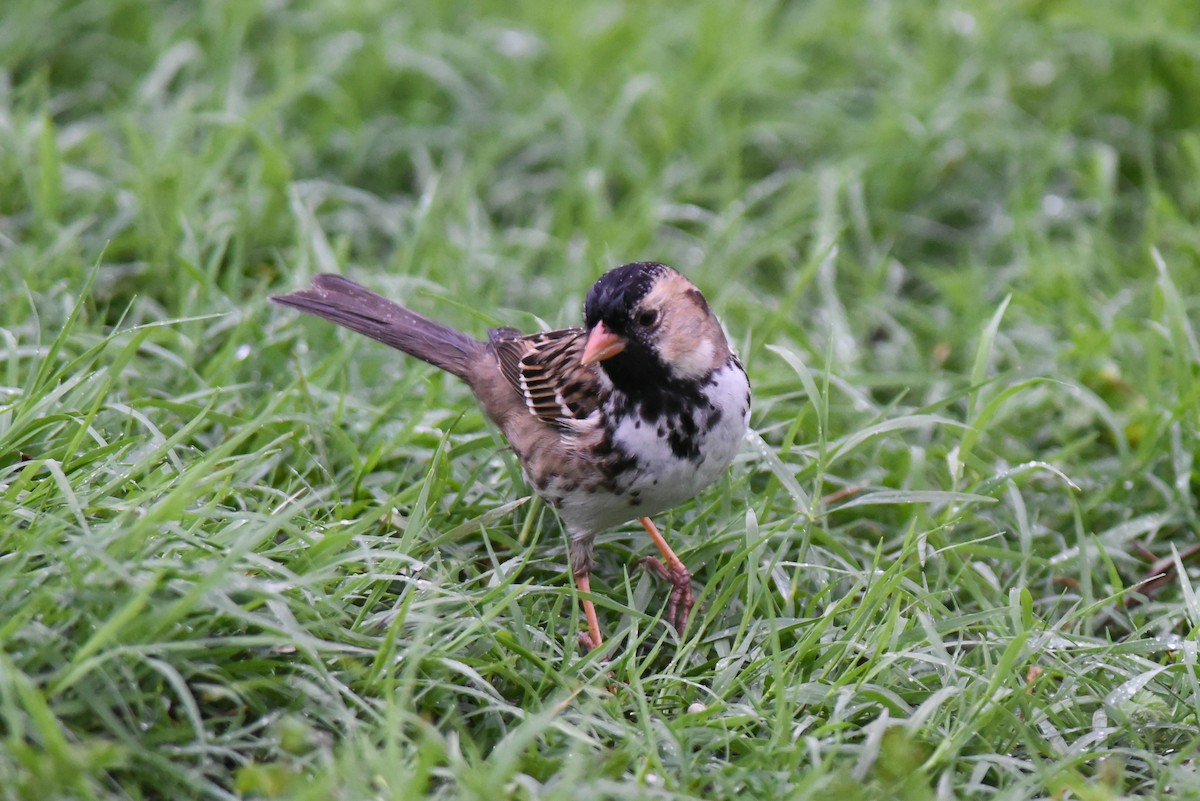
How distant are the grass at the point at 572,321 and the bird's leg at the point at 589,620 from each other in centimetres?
9

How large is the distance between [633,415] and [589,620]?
56 cm

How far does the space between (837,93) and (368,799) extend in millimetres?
4557

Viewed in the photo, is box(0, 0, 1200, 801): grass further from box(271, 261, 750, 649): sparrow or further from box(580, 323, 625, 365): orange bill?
box(580, 323, 625, 365): orange bill

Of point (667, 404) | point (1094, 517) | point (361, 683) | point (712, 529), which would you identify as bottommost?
point (1094, 517)

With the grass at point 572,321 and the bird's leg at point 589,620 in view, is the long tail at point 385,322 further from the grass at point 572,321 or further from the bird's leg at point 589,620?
the bird's leg at point 589,620

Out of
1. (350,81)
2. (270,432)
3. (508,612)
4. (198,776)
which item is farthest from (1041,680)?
(350,81)

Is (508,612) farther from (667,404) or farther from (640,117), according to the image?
(640,117)

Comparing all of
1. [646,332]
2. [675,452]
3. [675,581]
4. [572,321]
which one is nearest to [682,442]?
[675,452]

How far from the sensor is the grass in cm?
288

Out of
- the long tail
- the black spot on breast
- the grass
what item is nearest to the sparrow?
the black spot on breast

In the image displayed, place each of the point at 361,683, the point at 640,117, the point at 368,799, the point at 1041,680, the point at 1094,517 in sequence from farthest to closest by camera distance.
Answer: the point at 640,117 → the point at 1094,517 → the point at 1041,680 → the point at 361,683 → the point at 368,799

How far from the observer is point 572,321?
4863 millimetres

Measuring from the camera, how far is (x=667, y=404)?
3391 mm

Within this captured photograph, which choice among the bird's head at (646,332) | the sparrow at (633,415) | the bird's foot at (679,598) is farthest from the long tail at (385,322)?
the bird's foot at (679,598)
